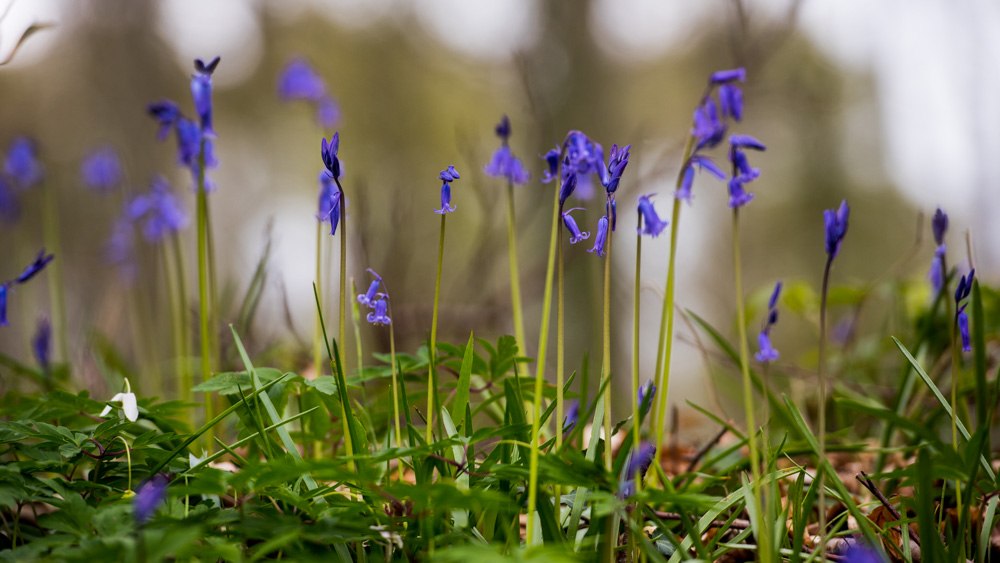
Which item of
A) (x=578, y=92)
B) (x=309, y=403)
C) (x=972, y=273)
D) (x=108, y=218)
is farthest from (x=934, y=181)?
(x=108, y=218)

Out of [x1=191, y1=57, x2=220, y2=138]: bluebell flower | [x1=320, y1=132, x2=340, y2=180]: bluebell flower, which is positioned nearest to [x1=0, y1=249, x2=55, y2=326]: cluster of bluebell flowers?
[x1=191, y1=57, x2=220, y2=138]: bluebell flower

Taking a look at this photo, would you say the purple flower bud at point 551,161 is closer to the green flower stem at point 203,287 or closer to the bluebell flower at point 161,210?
the green flower stem at point 203,287

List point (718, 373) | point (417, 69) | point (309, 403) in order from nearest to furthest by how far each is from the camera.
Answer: point (309, 403), point (718, 373), point (417, 69)

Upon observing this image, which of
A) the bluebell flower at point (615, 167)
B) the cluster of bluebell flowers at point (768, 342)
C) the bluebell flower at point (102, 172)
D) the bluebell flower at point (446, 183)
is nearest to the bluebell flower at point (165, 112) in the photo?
the bluebell flower at point (446, 183)

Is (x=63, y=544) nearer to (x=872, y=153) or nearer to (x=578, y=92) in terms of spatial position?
(x=578, y=92)

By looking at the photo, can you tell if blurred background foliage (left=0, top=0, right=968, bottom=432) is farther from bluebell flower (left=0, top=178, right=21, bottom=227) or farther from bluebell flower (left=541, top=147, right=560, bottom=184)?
bluebell flower (left=541, top=147, right=560, bottom=184)

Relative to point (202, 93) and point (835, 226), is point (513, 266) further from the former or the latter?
point (202, 93)
